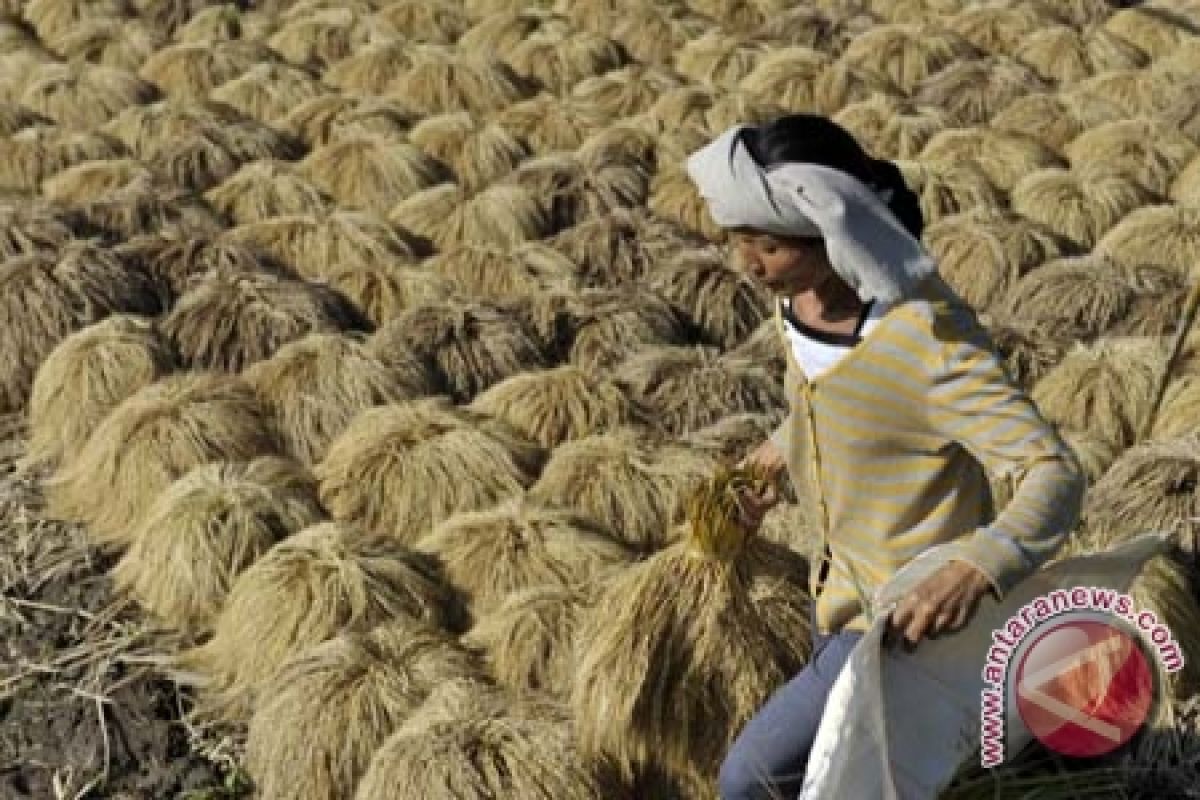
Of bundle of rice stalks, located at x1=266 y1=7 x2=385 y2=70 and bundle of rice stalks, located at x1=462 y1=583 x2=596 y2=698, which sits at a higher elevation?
bundle of rice stalks, located at x1=462 y1=583 x2=596 y2=698

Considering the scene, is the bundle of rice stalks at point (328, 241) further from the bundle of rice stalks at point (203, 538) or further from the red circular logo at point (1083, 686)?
the red circular logo at point (1083, 686)

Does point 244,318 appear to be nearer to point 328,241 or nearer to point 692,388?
point 328,241

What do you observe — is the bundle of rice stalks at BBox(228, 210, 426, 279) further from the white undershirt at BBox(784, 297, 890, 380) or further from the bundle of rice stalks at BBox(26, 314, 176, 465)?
the white undershirt at BBox(784, 297, 890, 380)

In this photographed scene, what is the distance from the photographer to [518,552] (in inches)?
166

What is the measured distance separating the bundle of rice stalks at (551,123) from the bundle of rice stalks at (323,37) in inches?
57.8

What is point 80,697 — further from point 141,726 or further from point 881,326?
point 881,326

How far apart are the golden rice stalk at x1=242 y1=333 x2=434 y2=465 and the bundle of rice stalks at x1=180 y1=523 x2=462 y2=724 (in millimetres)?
932

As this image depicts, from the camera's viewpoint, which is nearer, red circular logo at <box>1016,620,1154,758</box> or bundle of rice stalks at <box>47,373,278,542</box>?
red circular logo at <box>1016,620,1154,758</box>

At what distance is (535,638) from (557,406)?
4.69 ft

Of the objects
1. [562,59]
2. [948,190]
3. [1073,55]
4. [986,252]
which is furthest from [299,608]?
[1073,55]

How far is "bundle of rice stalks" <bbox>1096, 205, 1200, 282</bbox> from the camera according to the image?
625 centimetres

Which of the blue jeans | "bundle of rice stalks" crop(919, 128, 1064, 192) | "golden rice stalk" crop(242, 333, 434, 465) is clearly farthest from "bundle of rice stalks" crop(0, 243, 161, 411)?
the blue jeans

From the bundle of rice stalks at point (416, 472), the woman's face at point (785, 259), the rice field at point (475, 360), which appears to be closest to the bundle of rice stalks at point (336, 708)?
the rice field at point (475, 360)

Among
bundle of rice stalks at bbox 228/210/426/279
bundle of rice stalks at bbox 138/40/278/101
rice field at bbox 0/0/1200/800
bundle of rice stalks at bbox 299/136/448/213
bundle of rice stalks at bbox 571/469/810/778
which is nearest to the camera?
bundle of rice stalks at bbox 571/469/810/778
